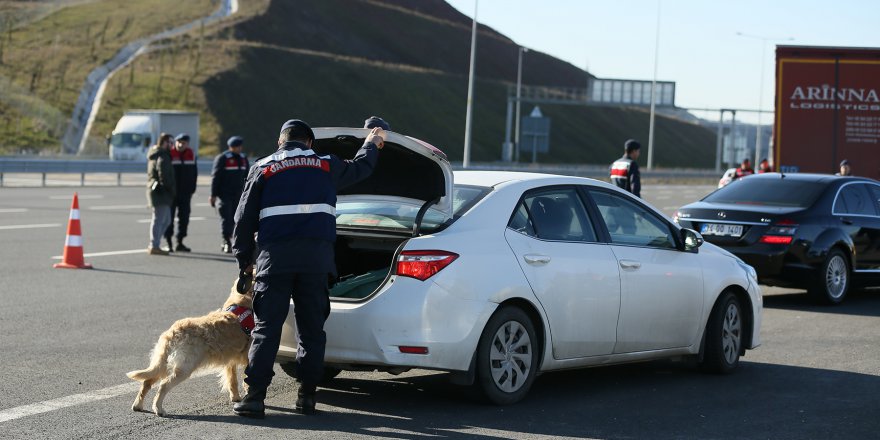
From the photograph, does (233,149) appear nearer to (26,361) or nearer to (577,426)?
(26,361)

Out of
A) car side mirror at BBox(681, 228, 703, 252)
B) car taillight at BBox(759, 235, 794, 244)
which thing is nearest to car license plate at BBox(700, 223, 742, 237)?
car taillight at BBox(759, 235, 794, 244)

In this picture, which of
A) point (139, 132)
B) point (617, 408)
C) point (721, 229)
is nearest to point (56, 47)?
point (139, 132)

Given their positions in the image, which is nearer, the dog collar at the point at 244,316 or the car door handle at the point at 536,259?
the dog collar at the point at 244,316

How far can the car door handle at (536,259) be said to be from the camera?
771 centimetres

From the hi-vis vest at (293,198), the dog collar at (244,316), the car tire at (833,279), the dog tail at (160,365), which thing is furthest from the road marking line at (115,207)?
the hi-vis vest at (293,198)

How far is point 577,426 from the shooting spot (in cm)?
716

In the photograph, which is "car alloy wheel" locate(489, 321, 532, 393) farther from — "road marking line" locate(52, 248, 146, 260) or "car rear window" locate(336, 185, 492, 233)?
"road marking line" locate(52, 248, 146, 260)

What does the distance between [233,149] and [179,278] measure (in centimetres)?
349

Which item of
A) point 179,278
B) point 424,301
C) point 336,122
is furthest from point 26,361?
point 336,122

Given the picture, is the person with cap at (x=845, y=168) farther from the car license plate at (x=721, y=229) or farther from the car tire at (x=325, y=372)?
the car tire at (x=325, y=372)

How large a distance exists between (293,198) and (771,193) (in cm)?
891

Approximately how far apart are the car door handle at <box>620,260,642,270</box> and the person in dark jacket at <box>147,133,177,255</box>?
10827 millimetres

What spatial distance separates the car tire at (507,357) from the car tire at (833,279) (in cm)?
708

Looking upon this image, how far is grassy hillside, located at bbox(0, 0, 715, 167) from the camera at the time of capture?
79812 millimetres
